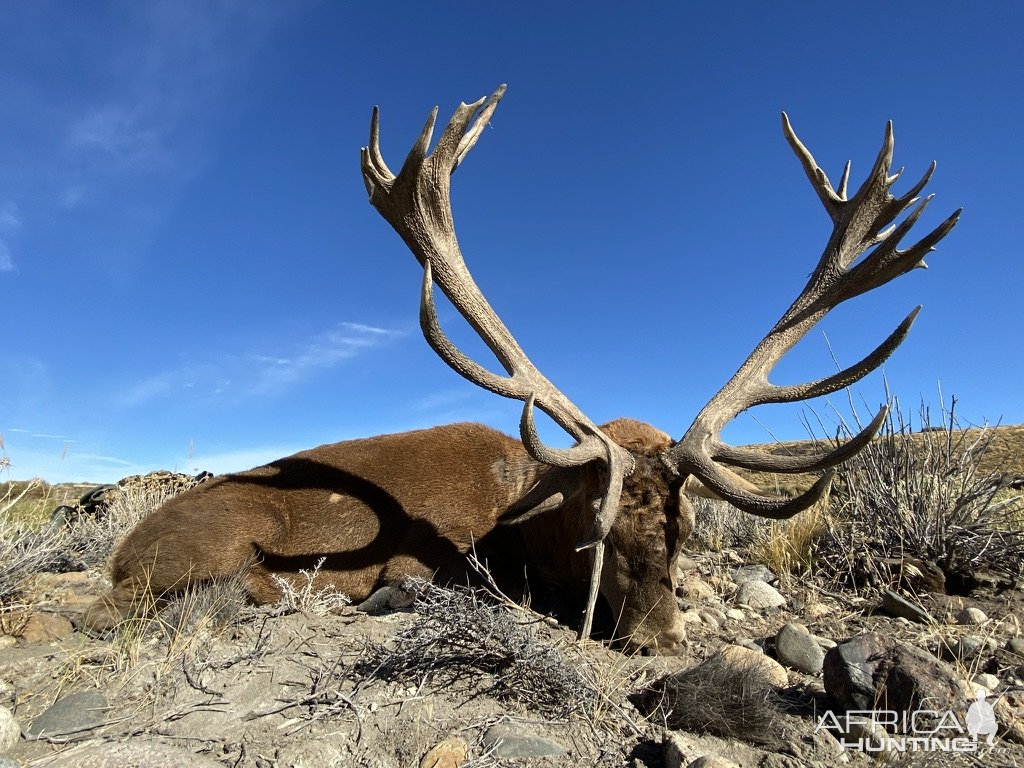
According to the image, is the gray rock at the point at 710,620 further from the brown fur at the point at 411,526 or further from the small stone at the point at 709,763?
the small stone at the point at 709,763

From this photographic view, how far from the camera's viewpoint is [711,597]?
4738 millimetres

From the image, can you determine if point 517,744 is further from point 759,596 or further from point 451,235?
point 451,235

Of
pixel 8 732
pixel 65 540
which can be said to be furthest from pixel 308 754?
pixel 65 540

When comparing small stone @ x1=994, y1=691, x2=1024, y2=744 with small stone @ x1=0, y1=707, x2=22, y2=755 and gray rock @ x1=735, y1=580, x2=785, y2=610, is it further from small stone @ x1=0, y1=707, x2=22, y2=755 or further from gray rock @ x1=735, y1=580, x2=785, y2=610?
small stone @ x1=0, y1=707, x2=22, y2=755

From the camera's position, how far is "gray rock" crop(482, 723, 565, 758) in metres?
2.27

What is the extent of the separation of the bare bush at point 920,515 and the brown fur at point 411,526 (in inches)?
79.4

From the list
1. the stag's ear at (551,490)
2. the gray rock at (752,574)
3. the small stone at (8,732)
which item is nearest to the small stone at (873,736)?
the stag's ear at (551,490)

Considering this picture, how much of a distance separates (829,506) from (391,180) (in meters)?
5.03

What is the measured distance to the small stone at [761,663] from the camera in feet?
9.91

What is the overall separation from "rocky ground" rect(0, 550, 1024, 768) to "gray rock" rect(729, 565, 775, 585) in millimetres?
1573

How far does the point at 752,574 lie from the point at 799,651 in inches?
78.1

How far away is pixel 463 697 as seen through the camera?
2.69 m

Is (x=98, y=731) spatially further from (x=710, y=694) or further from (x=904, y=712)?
(x=904, y=712)

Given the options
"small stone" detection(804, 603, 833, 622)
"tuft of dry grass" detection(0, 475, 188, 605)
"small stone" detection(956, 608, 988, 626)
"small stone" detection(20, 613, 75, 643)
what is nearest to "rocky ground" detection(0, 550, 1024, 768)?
"small stone" detection(20, 613, 75, 643)
